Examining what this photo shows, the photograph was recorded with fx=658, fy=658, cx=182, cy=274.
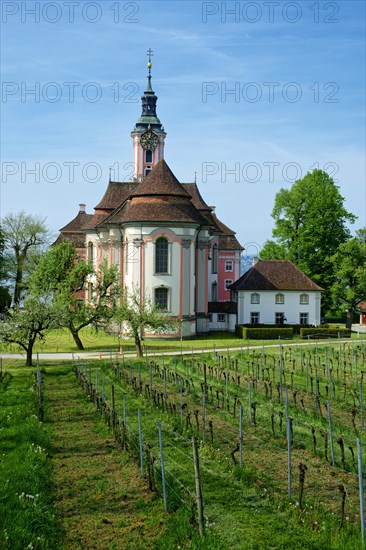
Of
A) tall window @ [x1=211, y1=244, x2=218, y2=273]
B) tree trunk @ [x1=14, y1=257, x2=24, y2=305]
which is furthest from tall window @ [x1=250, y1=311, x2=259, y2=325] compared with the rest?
tree trunk @ [x1=14, y1=257, x2=24, y2=305]

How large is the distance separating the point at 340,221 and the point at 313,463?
47642 mm

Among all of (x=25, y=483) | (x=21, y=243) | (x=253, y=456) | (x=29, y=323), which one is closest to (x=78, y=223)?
(x=21, y=243)

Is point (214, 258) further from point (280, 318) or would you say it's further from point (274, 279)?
point (280, 318)

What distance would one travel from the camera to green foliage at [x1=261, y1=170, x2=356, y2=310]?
58875mm

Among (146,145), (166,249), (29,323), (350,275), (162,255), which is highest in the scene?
(146,145)

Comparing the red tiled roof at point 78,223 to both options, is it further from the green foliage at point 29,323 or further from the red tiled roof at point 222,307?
the green foliage at point 29,323

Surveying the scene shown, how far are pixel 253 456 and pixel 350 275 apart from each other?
4169cm

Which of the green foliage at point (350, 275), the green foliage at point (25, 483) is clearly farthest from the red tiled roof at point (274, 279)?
the green foliage at point (25, 483)

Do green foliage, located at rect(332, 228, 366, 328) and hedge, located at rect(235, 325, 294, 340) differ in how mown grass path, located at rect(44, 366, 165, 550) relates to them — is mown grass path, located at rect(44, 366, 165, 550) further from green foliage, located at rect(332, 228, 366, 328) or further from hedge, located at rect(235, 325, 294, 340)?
green foliage, located at rect(332, 228, 366, 328)

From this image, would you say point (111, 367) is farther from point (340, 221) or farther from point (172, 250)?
point (340, 221)

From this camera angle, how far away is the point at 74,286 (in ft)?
133

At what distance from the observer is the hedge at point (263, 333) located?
4656cm

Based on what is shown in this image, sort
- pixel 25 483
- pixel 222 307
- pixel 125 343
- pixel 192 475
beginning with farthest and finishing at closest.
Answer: pixel 222 307
pixel 125 343
pixel 192 475
pixel 25 483

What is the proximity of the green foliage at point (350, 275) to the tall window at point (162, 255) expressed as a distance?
53.5 feet
